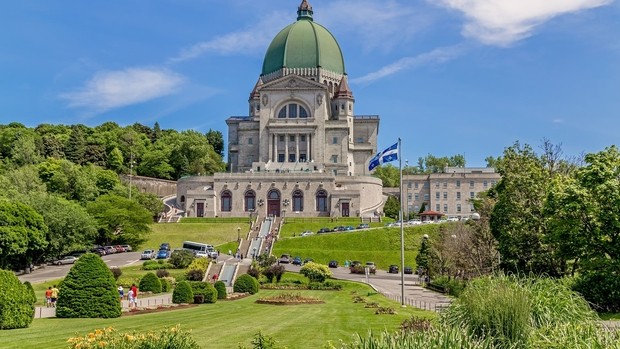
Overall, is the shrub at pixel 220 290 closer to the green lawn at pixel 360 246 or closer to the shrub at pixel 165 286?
the shrub at pixel 165 286

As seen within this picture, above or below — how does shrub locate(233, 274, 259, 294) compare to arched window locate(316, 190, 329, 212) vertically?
below

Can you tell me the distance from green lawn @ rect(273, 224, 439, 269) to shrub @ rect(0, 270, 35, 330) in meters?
47.3

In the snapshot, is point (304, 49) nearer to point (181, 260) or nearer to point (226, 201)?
point (226, 201)

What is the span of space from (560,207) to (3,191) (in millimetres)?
60946

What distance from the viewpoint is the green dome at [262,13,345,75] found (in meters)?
119

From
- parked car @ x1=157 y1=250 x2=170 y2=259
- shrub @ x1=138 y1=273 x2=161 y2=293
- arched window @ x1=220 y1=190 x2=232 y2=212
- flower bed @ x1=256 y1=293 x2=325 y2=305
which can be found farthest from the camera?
arched window @ x1=220 y1=190 x2=232 y2=212

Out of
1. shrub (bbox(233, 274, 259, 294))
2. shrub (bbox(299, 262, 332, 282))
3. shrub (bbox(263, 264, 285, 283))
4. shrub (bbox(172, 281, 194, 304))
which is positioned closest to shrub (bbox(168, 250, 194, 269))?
shrub (bbox(263, 264, 285, 283))

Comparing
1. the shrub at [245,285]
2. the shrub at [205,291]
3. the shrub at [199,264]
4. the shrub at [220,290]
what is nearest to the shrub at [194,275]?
the shrub at [199,264]

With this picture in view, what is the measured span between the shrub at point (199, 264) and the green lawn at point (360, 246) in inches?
572

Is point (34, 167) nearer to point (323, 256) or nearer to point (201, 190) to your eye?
point (201, 190)

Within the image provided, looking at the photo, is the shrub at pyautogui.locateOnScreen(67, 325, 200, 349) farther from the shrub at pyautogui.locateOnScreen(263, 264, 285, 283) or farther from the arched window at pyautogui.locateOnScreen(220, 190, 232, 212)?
the arched window at pyautogui.locateOnScreen(220, 190, 232, 212)

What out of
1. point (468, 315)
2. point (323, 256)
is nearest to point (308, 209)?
point (323, 256)

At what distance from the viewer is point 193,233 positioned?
274ft

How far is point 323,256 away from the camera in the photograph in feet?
235
